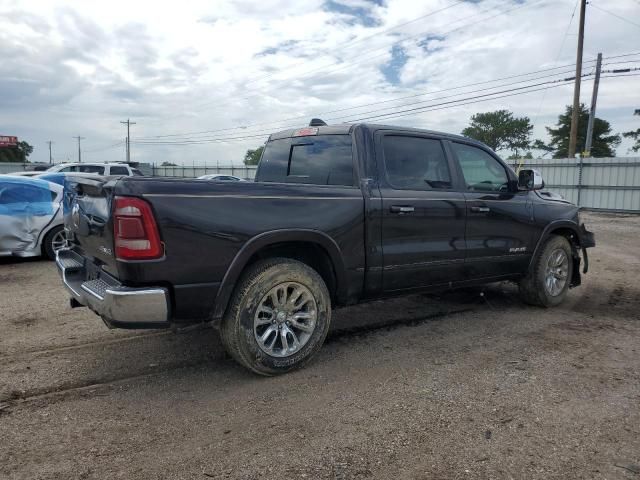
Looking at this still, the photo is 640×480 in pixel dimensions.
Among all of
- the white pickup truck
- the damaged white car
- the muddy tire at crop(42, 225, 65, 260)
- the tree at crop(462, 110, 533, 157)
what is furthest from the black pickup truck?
the tree at crop(462, 110, 533, 157)

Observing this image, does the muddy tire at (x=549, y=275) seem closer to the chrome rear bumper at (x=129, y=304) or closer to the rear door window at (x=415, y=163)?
the rear door window at (x=415, y=163)

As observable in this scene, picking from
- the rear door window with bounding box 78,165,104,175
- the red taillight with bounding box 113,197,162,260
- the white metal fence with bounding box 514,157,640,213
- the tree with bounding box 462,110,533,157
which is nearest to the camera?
the red taillight with bounding box 113,197,162,260

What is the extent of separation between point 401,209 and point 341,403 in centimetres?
175

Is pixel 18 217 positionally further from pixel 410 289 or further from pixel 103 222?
pixel 410 289

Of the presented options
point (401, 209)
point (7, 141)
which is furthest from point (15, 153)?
point (401, 209)

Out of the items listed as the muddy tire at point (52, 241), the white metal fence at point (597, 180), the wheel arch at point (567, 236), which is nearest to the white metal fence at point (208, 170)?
the white metal fence at point (597, 180)

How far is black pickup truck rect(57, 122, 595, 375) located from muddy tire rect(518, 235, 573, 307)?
0.59 ft

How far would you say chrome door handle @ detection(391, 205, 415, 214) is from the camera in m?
4.30

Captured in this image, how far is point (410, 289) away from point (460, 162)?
4.71 feet

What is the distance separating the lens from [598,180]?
73.8ft

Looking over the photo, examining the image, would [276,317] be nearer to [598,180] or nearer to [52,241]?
[52,241]

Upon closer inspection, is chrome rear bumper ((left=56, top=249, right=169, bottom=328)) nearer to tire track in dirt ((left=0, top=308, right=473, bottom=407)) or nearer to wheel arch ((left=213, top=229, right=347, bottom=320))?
wheel arch ((left=213, top=229, right=347, bottom=320))

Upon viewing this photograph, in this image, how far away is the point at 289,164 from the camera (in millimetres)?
4996

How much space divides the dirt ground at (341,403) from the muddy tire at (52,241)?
3.54 meters
